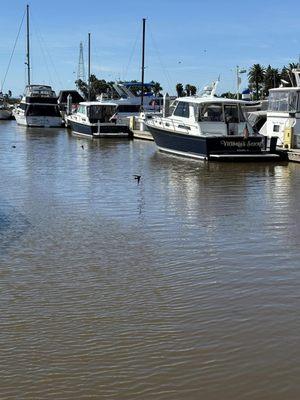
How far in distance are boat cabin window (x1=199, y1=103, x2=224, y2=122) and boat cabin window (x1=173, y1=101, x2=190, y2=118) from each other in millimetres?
742

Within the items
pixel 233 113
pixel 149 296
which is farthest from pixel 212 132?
pixel 149 296

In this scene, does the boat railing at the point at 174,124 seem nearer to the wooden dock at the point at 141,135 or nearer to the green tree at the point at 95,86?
the wooden dock at the point at 141,135

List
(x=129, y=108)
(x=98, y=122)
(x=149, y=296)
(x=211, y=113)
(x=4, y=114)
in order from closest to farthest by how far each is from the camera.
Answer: (x=149, y=296)
(x=211, y=113)
(x=98, y=122)
(x=129, y=108)
(x=4, y=114)

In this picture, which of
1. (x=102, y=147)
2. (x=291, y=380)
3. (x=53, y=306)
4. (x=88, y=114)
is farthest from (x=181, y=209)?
(x=88, y=114)

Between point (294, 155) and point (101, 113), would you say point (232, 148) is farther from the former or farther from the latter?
point (101, 113)

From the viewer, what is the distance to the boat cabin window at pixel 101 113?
39.8 metres

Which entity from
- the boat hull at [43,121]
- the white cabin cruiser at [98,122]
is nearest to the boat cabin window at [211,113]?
the white cabin cruiser at [98,122]

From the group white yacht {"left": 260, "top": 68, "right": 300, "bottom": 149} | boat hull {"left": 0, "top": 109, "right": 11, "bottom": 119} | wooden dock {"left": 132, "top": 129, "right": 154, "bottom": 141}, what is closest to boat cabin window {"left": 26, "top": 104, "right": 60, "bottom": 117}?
wooden dock {"left": 132, "top": 129, "right": 154, "bottom": 141}

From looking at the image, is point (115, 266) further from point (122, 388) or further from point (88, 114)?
point (88, 114)

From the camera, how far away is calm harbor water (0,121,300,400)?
16.6 ft

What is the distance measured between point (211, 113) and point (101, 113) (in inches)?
633

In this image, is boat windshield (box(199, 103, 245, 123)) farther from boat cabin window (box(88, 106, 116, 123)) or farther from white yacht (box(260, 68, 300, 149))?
boat cabin window (box(88, 106, 116, 123))

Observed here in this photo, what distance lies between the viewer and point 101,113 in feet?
132

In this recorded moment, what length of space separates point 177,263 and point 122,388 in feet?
12.6
